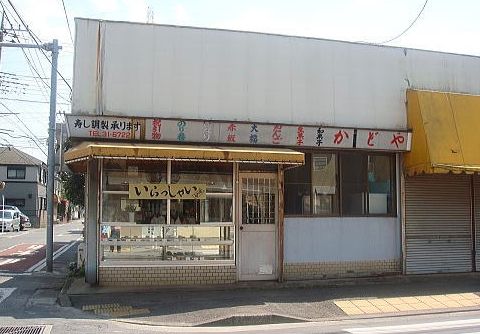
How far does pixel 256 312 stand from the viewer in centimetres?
924

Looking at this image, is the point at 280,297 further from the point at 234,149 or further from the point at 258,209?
the point at 234,149

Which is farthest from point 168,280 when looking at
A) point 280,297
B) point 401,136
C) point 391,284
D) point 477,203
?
point 477,203

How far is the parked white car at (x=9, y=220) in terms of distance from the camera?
38781 mm

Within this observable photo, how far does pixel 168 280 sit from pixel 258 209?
2.55m

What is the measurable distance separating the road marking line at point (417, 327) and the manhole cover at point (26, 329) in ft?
15.3

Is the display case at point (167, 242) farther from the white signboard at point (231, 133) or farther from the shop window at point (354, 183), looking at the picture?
the shop window at point (354, 183)

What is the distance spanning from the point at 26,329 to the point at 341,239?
23.8 ft

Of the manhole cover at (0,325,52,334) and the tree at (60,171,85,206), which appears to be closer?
the manhole cover at (0,325,52,334)

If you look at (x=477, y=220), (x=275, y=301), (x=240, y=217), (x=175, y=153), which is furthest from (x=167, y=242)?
(x=477, y=220)

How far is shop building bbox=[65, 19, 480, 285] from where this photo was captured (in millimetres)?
11266

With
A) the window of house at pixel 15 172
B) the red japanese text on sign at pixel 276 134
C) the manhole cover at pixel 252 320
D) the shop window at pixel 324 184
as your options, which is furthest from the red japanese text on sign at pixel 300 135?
the window of house at pixel 15 172

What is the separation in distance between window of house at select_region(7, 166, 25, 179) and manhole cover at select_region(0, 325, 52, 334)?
50.4m

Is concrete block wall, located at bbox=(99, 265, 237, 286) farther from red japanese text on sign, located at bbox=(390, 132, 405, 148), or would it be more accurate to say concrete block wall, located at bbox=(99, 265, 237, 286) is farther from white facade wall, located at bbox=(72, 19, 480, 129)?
red japanese text on sign, located at bbox=(390, 132, 405, 148)

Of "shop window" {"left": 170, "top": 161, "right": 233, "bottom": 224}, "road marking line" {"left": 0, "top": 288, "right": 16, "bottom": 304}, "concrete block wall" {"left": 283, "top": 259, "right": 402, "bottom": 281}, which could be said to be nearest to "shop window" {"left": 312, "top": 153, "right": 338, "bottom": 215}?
"concrete block wall" {"left": 283, "top": 259, "right": 402, "bottom": 281}
